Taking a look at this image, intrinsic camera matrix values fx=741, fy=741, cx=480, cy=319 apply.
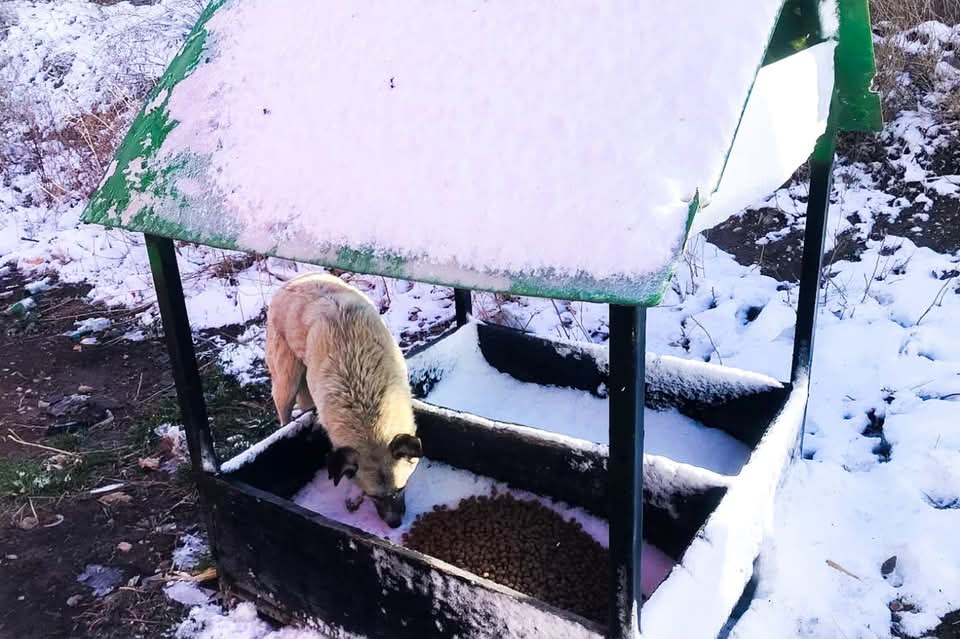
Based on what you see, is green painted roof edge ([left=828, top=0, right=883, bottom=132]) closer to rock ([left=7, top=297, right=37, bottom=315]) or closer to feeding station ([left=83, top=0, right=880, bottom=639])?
feeding station ([left=83, top=0, right=880, bottom=639])

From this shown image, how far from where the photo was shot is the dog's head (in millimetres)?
4023

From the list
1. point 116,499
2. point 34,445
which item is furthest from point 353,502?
point 34,445

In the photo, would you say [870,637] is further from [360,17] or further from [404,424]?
[360,17]

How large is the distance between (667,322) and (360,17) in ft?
14.0

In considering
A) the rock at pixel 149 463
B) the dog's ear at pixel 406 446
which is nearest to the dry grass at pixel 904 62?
the dog's ear at pixel 406 446

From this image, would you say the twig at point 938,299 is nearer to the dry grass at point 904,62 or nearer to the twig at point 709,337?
the twig at point 709,337

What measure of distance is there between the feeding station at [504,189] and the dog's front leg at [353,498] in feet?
1.54

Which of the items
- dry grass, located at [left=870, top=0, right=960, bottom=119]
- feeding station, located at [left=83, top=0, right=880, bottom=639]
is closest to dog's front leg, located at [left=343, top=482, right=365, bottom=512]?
feeding station, located at [left=83, top=0, right=880, bottom=639]

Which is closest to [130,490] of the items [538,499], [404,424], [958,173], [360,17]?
[404,424]

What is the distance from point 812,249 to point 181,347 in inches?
133

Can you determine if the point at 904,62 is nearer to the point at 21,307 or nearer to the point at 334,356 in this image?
the point at 334,356

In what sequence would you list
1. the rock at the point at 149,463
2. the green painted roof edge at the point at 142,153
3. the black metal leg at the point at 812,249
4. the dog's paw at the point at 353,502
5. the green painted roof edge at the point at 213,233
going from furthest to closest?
1. the rock at the point at 149,463
2. the dog's paw at the point at 353,502
3. the black metal leg at the point at 812,249
4. the green painted roof edge at the point at 142,153
5. the green painted roof edge at the point at 213,233

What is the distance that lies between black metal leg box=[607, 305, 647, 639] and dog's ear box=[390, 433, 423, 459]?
1595 mm

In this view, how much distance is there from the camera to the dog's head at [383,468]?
402cm
